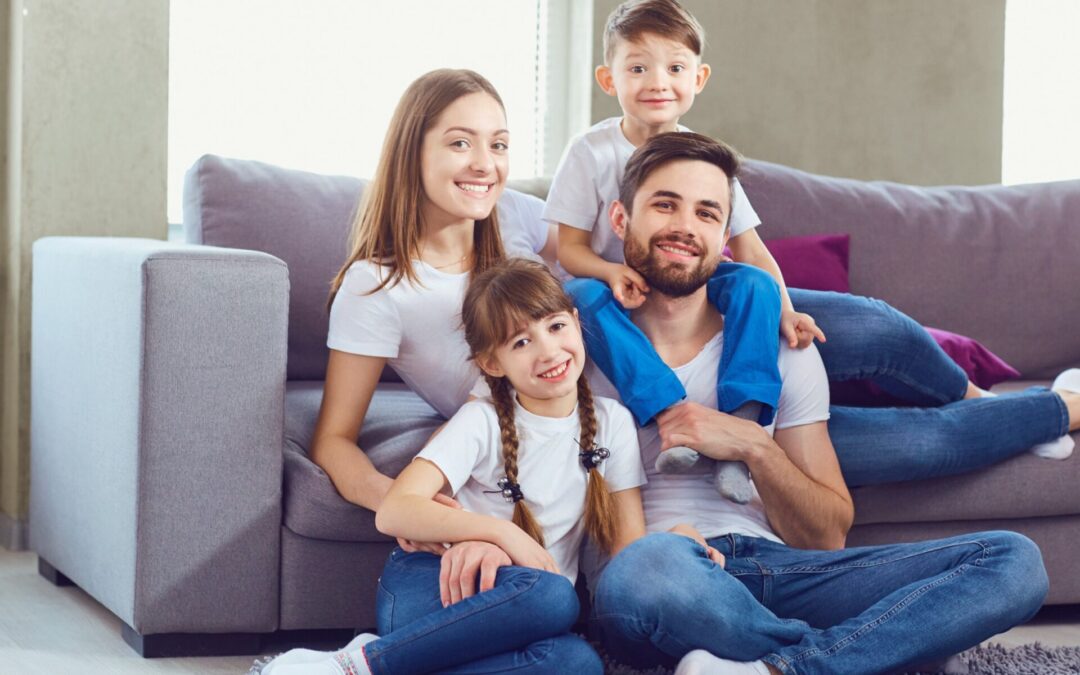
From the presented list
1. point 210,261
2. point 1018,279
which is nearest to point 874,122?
point 1018,279

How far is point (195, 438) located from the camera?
1991 millimetres

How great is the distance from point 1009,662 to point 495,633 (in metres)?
0.92

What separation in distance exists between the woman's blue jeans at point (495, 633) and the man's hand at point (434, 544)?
0.20ft

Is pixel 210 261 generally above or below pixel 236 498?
above

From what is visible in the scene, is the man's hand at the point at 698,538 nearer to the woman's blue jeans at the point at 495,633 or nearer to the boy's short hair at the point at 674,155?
the woman's blue jeans at the point at 495,633

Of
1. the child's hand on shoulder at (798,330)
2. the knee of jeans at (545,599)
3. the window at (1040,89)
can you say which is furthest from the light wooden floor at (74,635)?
the window at (1040,89)

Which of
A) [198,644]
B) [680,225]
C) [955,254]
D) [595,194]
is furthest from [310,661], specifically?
[955,254]

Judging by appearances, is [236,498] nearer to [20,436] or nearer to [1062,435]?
[20,436]

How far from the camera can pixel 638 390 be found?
194cm

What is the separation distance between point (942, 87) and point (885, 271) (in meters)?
1.19

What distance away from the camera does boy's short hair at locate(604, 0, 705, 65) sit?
2.28m

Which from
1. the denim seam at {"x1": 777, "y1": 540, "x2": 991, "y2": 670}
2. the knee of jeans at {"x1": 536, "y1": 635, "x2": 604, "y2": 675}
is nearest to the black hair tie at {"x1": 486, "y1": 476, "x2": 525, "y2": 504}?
the knee of jeans at {"x1": 536, "y1": 635, "x2": 604, "y2": 675}

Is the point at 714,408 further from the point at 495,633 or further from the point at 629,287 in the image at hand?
the point at 495,633

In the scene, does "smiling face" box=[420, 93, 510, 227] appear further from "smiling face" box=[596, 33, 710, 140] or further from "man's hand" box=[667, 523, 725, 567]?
"man's hand" box=[667, 523, 725, 567]
